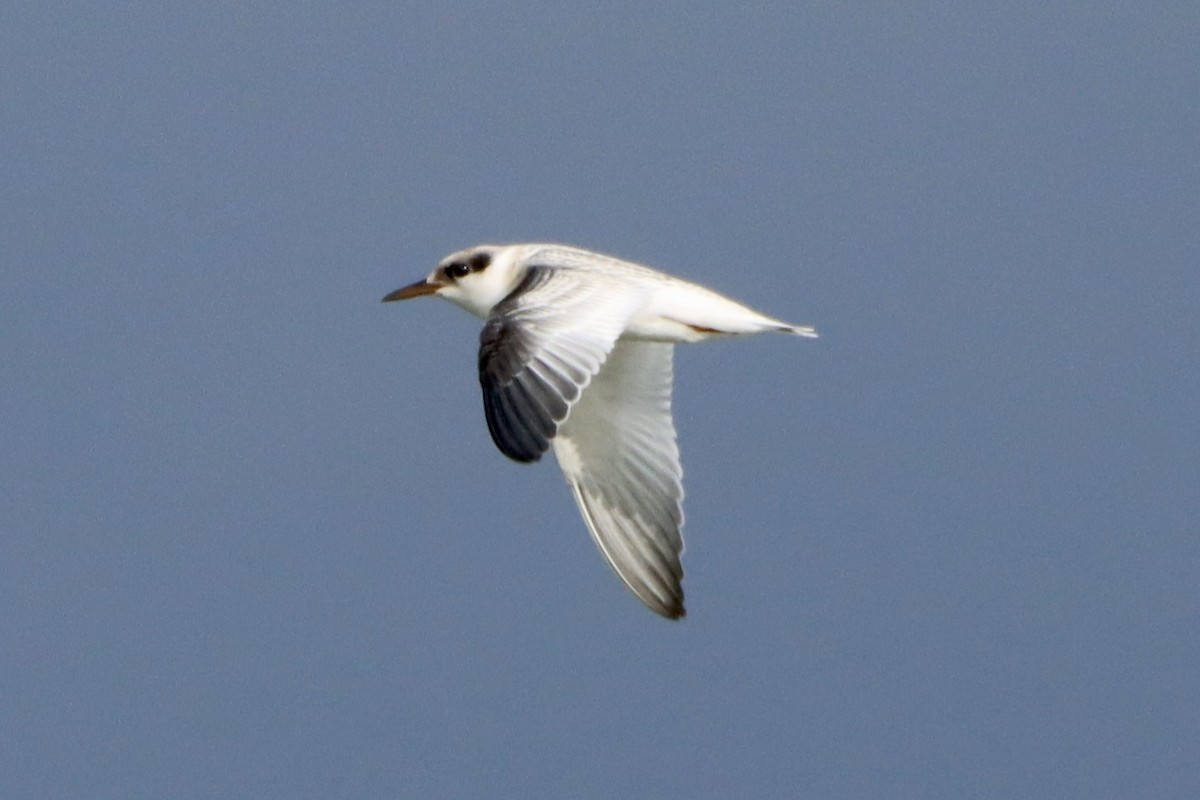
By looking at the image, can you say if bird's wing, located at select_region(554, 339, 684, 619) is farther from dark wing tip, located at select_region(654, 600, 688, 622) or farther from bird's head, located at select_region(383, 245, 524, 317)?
bird's head, located at select_region(383, 245, 524, 317)

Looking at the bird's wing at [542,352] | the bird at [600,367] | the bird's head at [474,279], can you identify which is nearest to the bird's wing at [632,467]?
the bird at [600,367]

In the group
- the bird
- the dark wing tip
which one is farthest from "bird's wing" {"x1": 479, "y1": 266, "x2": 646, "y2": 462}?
the dark wing tip

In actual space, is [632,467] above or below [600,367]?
below

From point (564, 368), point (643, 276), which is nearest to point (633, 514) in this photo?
point (643, 276)

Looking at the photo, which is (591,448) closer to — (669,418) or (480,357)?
(669,418)

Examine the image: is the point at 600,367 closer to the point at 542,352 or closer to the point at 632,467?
the point at 632,467

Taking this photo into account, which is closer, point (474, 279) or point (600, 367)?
point (600, 367)

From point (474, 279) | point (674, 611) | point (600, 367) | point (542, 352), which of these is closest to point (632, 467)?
point (600, 367)

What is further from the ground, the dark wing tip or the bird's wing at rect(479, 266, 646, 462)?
the bird's wing at rect(479, 266, 646, 462)
